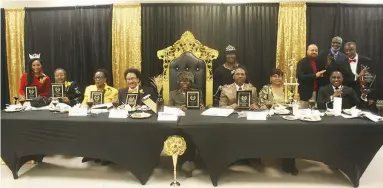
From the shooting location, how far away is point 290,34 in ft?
16.1

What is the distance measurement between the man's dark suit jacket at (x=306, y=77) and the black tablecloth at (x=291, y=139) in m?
1.44

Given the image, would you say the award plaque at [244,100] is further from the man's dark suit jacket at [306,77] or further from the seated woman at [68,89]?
the seated woman at [68,89]

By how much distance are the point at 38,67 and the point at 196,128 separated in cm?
246

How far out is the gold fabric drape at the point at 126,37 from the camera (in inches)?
198

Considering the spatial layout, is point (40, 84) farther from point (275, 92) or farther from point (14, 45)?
point (275, 92)

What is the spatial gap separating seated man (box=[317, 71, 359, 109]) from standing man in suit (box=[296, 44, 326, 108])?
604 mm

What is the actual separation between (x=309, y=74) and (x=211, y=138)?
6.62 feet

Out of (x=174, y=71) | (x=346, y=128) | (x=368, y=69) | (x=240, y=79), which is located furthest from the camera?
(x=368, y=69)

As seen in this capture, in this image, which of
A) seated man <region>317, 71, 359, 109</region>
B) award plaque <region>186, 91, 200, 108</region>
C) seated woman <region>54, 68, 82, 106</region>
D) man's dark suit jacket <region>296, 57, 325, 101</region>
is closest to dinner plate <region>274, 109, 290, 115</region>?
seated man <region>317, 71, 359, 109</region>

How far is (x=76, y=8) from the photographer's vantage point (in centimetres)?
513

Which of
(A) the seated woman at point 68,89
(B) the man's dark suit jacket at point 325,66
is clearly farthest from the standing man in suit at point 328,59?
(A) the seated woman at point 68,89

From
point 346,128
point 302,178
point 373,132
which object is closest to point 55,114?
point 302,178

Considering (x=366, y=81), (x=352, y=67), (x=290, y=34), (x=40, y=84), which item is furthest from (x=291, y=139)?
(x=40, y=84)

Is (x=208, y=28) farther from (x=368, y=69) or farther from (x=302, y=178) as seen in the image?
(x=302, y=178)
